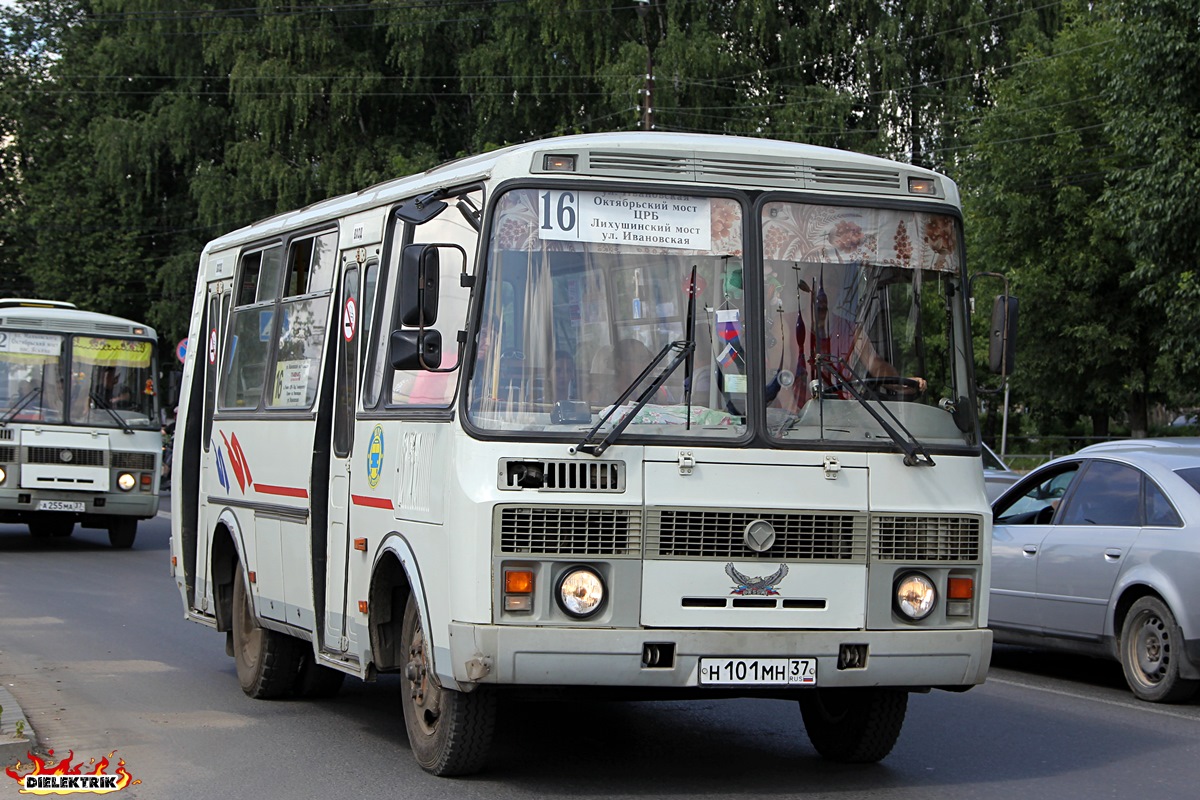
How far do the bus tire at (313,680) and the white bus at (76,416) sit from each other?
485 inches

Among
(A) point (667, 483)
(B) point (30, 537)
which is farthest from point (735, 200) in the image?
(B) point (30, 537)

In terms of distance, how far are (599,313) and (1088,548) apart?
556 centimetres

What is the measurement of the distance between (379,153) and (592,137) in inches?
1524

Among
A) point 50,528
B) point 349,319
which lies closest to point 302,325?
point 349,319

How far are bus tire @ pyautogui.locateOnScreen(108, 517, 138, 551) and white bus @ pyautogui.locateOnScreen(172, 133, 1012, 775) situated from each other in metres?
15.8

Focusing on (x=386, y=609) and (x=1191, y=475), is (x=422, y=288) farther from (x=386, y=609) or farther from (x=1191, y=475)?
(x=1191, y=475)

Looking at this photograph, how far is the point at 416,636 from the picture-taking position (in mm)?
7859

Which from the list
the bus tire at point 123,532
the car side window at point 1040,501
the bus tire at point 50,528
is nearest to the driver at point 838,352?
the car side window at point 1040,501

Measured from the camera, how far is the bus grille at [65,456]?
71.1ft

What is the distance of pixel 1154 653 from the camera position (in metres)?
10.9

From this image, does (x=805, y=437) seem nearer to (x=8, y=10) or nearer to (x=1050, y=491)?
(x=1050, y=491)

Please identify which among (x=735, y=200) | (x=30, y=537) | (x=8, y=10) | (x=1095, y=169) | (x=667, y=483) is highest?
(x=8, y=10)

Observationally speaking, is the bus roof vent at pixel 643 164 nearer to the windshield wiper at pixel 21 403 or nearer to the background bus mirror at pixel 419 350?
the background bus mirror at pixel 419 350

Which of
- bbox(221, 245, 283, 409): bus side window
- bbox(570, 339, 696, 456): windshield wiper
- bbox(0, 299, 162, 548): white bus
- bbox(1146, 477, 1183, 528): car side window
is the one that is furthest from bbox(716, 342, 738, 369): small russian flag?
bbox(0, 299, 162, 548): white bus
